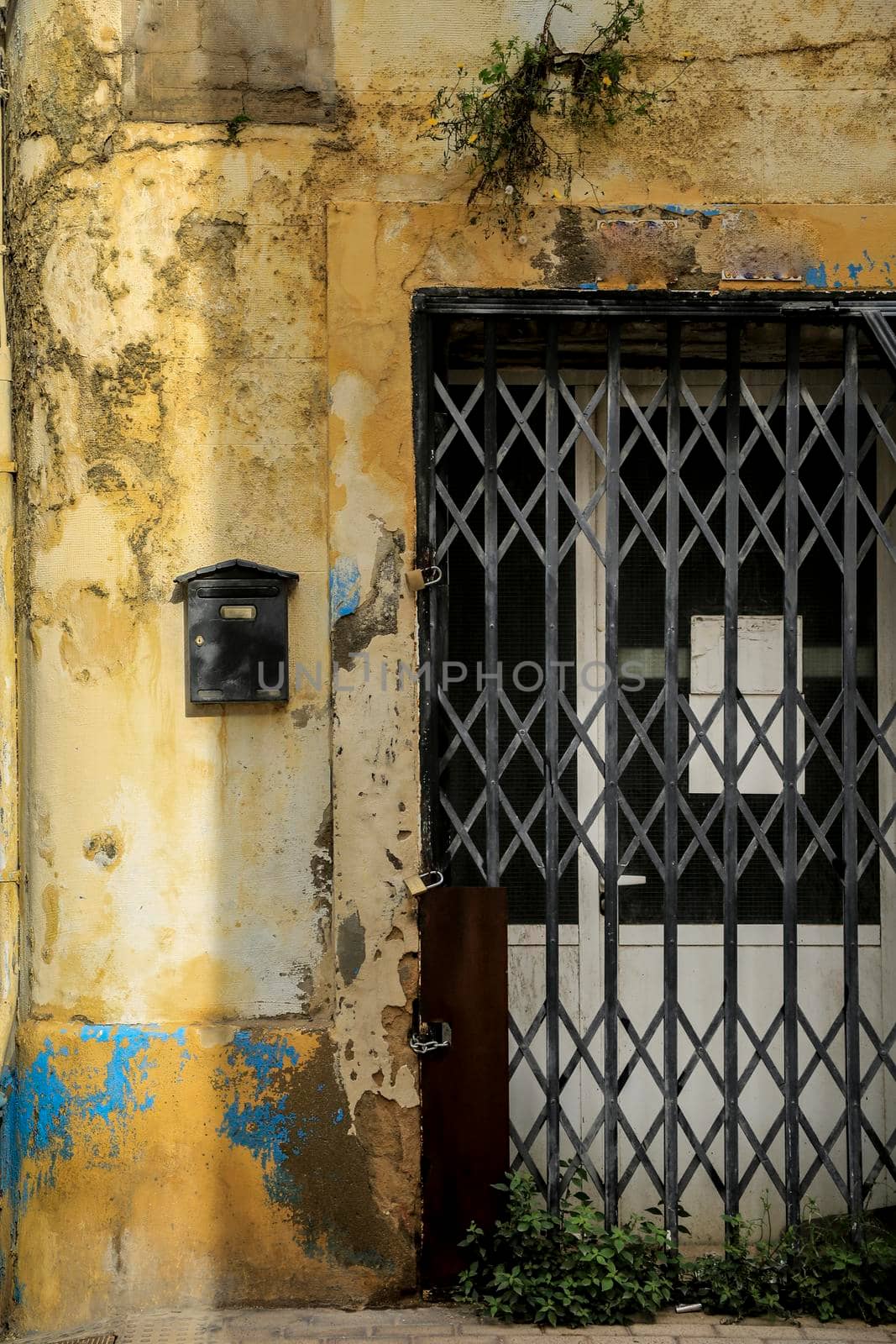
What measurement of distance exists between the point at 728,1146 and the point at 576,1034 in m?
0.63

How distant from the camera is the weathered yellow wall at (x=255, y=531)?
348 cm

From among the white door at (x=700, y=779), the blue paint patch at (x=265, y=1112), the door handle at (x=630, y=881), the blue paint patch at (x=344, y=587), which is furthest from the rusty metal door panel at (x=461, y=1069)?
the blue paint patch at (x=344, y=587)

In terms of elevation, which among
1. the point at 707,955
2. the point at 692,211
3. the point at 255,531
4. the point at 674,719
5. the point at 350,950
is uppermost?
the point at 692,211

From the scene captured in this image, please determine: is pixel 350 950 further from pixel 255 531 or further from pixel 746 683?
pixel 746 683

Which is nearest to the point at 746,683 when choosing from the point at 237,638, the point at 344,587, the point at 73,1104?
the point at 344,587

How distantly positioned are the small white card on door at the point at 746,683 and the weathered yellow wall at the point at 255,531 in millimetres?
1094

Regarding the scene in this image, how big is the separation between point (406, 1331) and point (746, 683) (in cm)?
240

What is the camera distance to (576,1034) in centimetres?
353

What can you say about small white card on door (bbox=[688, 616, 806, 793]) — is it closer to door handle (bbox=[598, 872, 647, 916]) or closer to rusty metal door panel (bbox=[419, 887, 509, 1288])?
door handle (bbox=[598, 872, 647, 916])

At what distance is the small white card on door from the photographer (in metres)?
3.94

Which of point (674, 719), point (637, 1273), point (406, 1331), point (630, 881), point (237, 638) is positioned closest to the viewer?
point (406, 1331)

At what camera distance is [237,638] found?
11.6 ft

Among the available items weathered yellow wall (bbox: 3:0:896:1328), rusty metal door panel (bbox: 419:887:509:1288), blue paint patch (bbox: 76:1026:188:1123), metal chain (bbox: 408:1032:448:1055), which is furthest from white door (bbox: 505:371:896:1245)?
blue paint patch (bbox: 76:1026:188:1123)

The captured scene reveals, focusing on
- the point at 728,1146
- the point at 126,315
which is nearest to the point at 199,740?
the point at 126,315
